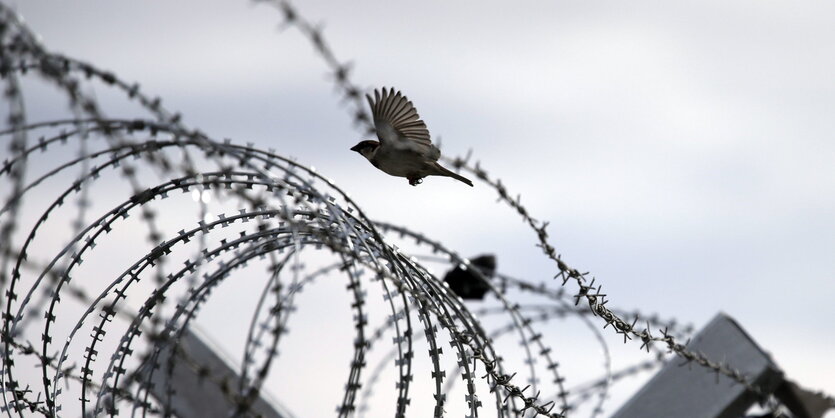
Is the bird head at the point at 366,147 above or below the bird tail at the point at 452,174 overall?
above

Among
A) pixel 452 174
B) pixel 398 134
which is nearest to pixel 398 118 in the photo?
pixel 398 134

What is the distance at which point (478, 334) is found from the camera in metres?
5.83

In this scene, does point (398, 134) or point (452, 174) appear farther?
point (452, 174)

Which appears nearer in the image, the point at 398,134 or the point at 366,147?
the point at 398,134

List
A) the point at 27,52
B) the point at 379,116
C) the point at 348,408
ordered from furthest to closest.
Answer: the point at 379,116 < the point at 348,408 < the point at 27,52

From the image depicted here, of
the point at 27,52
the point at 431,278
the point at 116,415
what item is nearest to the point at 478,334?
the point at 431,278

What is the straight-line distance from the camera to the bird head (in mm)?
6584

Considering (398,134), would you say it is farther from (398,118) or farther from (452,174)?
(452,174)

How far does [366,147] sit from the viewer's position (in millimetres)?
6648

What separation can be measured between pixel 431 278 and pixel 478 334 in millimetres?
381

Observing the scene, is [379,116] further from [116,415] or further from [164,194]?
[116,415]

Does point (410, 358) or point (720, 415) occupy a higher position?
point (410, 358)

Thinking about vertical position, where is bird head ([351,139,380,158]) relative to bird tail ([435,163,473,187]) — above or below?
above

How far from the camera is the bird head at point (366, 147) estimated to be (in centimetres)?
658
